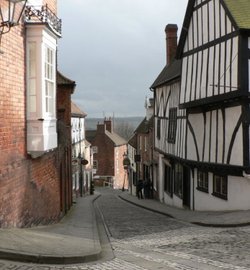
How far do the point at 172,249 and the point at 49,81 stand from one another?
5378 millimetres

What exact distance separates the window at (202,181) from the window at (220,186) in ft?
3.54

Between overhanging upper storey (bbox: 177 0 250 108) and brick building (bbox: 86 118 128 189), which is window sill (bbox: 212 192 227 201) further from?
brick building (bbox: 86 118 128 189)

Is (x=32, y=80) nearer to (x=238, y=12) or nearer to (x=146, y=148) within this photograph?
(x=238, y=12)

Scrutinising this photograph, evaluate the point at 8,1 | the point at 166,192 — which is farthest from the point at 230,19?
the point at 166,192

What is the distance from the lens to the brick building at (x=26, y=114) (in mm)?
10031

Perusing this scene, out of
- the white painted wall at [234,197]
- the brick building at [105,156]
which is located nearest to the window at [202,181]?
the white painted wall at [234,197]

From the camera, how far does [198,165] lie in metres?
20.1

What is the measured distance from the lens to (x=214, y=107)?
722 inches

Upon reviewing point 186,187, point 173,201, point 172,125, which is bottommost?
point 173,201

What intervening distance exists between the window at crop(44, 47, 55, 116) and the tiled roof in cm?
629

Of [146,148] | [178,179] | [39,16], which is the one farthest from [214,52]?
[146,148]

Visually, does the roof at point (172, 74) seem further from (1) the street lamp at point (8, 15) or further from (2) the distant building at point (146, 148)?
(1) the street lamp at point (8, 15)

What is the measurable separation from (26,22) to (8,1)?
2.18 metres

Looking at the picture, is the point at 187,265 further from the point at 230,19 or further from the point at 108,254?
the point at 230,19
